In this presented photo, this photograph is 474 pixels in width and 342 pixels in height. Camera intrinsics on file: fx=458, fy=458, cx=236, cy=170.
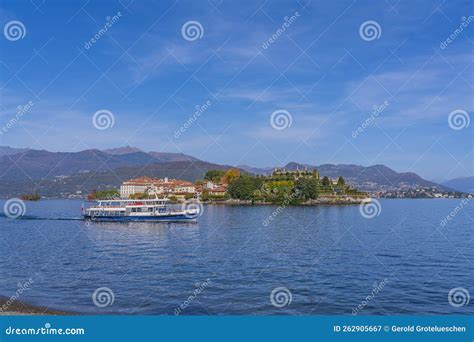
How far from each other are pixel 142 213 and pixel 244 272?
23822 millimetres

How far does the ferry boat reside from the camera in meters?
35.6

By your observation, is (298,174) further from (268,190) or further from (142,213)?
(142,213)

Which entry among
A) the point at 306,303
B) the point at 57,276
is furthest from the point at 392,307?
the point at 57,276

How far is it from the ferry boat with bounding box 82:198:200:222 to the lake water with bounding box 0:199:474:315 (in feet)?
32.7

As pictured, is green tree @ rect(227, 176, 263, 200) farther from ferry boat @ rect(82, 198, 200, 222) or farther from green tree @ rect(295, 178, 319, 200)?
ferry boat @ rect(82, 198, 200, 222)

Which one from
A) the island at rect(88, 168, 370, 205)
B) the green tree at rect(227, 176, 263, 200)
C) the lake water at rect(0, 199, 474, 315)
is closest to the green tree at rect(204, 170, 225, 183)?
the island at rect(88, 168, 370, 205)

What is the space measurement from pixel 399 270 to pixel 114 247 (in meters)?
12.7

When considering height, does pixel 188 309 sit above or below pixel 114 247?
below

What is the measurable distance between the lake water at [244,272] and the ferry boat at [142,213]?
9972mm

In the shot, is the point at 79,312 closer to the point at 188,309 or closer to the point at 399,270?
the point at 188,309

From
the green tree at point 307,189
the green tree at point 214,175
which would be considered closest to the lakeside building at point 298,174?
the green tree at point 307,189

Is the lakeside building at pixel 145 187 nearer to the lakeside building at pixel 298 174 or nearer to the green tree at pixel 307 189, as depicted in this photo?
the green tree at pixel 307 189

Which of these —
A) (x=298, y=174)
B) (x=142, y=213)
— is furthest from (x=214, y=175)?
(x=142, y=213)

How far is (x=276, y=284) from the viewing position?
12555 millimetres
